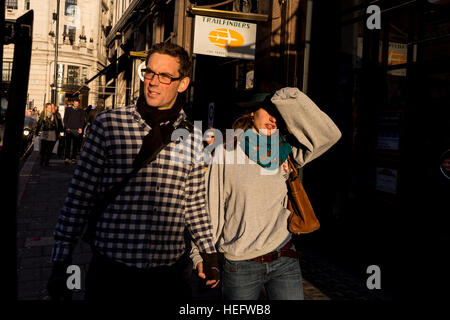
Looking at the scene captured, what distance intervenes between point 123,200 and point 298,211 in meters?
1.14

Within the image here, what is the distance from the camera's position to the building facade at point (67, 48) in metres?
37.8

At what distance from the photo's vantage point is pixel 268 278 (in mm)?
2721

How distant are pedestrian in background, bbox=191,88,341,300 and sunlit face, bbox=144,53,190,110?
1.92 ft

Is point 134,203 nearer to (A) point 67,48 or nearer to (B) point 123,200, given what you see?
(B) point 123,200

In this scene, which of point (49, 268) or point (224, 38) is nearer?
point (49, 268)

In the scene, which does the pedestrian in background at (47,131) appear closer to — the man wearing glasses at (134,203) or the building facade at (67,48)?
the man wearing glasses at (134,203)

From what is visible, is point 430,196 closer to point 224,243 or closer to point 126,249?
point 224,243

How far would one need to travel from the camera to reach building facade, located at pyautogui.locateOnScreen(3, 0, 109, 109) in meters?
37.8

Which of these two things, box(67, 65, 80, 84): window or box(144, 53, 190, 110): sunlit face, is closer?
box(144, 53, 190, 110): sunlit face

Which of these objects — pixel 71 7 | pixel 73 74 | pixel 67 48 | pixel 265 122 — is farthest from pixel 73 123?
pixel 73 74

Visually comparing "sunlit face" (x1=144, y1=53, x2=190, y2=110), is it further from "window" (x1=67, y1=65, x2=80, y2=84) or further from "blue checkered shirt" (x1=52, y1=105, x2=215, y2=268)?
"window" (x1=67, y1=65, x2=80, y2=84)

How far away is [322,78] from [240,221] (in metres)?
4.45

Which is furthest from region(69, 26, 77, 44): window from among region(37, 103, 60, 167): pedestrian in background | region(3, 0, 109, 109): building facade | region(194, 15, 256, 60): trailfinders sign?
region(194, 15, 256, 60): trailfinders sign

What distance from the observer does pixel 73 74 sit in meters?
46.6
